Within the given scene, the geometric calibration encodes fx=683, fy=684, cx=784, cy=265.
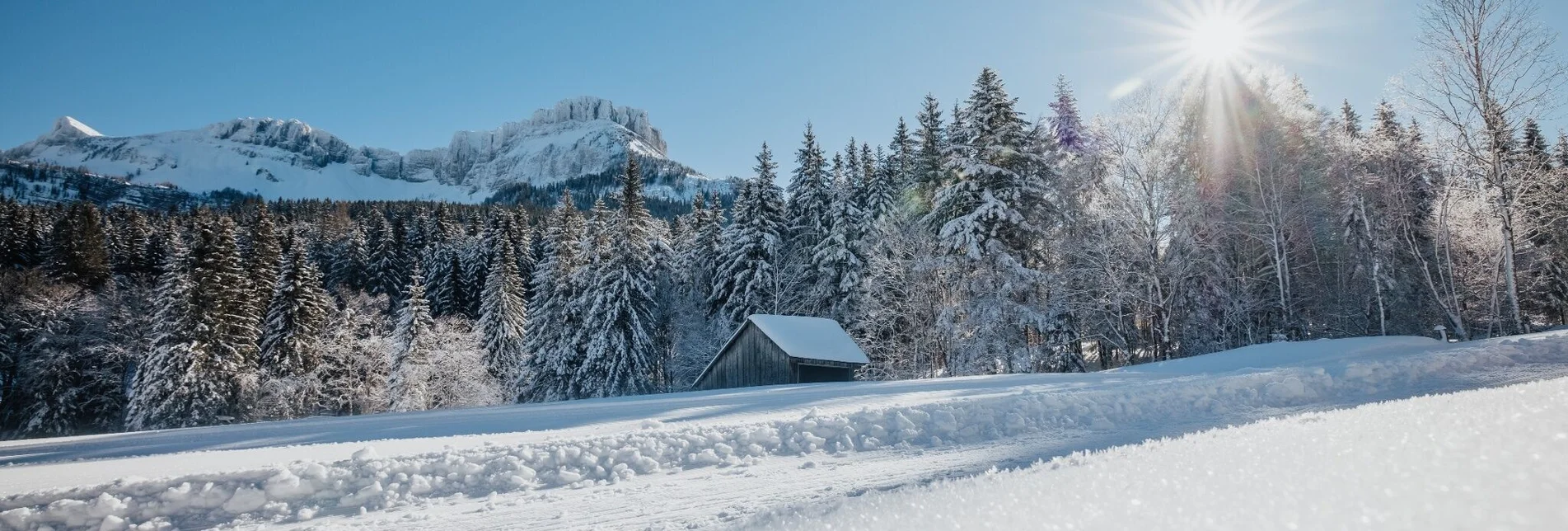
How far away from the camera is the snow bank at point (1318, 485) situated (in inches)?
44.5

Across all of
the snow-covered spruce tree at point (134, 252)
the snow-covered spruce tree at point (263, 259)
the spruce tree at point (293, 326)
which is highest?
the snow-covered spruce tree at point (134, 252)

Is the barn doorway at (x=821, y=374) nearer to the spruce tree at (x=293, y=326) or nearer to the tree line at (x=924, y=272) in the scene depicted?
the tree line at (x=924, y=272)

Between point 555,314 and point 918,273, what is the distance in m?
21.0

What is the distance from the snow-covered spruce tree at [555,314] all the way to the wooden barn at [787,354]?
10672 mm

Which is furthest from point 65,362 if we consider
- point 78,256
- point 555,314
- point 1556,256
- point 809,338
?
point 1556,256

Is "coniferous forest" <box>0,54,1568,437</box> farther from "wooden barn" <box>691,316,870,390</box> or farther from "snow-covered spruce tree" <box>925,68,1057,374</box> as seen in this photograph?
"wooden barn" <box>691,316,870,390</box>

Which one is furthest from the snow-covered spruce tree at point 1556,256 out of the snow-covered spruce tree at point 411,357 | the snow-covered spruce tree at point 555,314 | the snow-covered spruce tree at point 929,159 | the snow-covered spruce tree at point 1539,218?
the snow-covered spruce tree at point 411,357

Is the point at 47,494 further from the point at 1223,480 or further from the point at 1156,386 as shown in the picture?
the point at 1156,386

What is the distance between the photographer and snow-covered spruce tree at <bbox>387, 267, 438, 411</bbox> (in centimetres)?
3669

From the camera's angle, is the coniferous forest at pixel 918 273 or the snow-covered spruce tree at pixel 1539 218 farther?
the coniferous forest at pixel 918 273

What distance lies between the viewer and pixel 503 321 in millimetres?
42156

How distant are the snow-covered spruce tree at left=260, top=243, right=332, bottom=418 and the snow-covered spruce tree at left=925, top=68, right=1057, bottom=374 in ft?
111

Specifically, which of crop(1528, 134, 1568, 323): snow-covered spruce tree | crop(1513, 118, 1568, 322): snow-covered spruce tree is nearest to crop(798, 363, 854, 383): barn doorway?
crop(1513, 118, 1568, 322): snow-covered spruce tree

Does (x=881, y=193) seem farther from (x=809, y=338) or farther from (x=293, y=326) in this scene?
(x=293, y=326)
